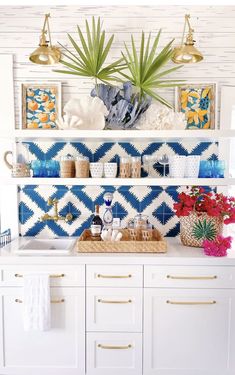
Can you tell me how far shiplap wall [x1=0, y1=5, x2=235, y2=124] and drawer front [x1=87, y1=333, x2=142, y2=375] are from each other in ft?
6.11

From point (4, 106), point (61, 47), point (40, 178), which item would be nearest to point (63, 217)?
point (40, 178)

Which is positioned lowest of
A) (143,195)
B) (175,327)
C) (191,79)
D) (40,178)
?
(175,327)

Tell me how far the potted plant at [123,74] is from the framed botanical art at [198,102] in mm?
145

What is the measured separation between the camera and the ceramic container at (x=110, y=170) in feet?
7.51

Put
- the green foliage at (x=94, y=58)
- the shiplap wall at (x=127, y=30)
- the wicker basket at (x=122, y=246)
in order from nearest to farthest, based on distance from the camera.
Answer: the wicker basket at (x=122, y=246) → the green foliage at (x=94, y=58) → the shiplap wall at (x=127, y=30)

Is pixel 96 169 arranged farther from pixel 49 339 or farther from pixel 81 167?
pixel 49 339

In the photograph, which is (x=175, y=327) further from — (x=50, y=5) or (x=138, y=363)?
(x=50, y=5)

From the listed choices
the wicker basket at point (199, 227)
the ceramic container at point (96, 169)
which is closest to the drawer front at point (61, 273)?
the ceramic container at point (96, 169)

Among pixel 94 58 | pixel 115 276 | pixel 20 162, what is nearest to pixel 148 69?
pixel 94 58

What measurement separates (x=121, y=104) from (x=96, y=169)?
1.68ft

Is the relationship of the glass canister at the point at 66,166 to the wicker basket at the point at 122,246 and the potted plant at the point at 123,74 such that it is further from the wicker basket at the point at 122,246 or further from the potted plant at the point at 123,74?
the wicker basket at the point at 122,246

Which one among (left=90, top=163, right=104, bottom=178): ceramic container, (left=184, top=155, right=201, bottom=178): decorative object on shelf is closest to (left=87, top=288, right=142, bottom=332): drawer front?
(left=90, top=163, right=104, bottom=178): ceramic container

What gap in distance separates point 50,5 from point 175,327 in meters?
2.65

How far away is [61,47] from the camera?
259cm
